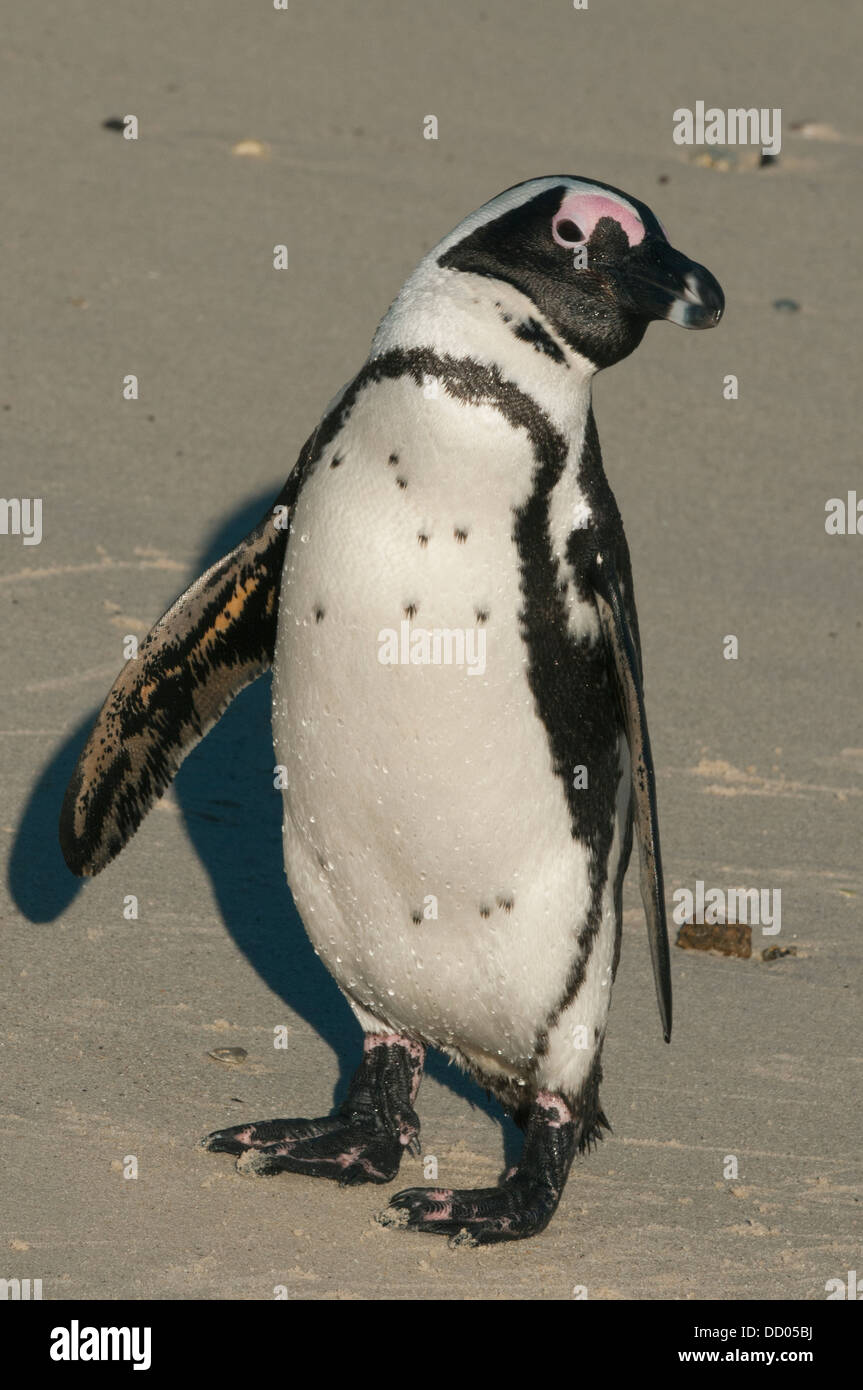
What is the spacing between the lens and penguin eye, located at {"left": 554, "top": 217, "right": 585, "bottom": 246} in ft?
10.3

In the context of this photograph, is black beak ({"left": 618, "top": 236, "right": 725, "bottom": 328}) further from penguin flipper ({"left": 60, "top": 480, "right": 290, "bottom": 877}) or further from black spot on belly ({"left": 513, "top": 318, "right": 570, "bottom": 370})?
penguin flipper ({"left": 60, "top": 480, "right": 290, "bottom": 877})

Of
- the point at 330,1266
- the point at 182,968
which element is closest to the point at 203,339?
the point at 182,968

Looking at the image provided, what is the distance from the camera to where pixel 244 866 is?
4.36 meters

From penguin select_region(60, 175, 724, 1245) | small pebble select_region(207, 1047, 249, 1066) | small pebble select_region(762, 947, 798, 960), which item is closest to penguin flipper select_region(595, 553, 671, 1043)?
penguin select_region(60, 175, 724, 1245)

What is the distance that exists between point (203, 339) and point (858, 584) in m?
2.45

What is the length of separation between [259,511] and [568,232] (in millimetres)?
2885

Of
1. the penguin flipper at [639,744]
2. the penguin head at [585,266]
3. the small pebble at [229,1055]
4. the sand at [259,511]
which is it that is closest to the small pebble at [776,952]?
the sand at [259,511]

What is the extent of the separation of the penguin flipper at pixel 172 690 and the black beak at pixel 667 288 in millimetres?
718

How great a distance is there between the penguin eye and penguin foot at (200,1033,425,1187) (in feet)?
4.64

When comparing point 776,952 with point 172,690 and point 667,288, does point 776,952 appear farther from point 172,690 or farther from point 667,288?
point 667,288

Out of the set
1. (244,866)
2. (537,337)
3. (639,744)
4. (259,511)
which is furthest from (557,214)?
(259,511)

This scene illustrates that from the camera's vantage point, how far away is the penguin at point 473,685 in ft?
10.2

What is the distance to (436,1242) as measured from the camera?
3.25 meters

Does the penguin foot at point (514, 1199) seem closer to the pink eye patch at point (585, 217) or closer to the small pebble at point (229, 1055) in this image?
the small pebble at point (229, 1055)
